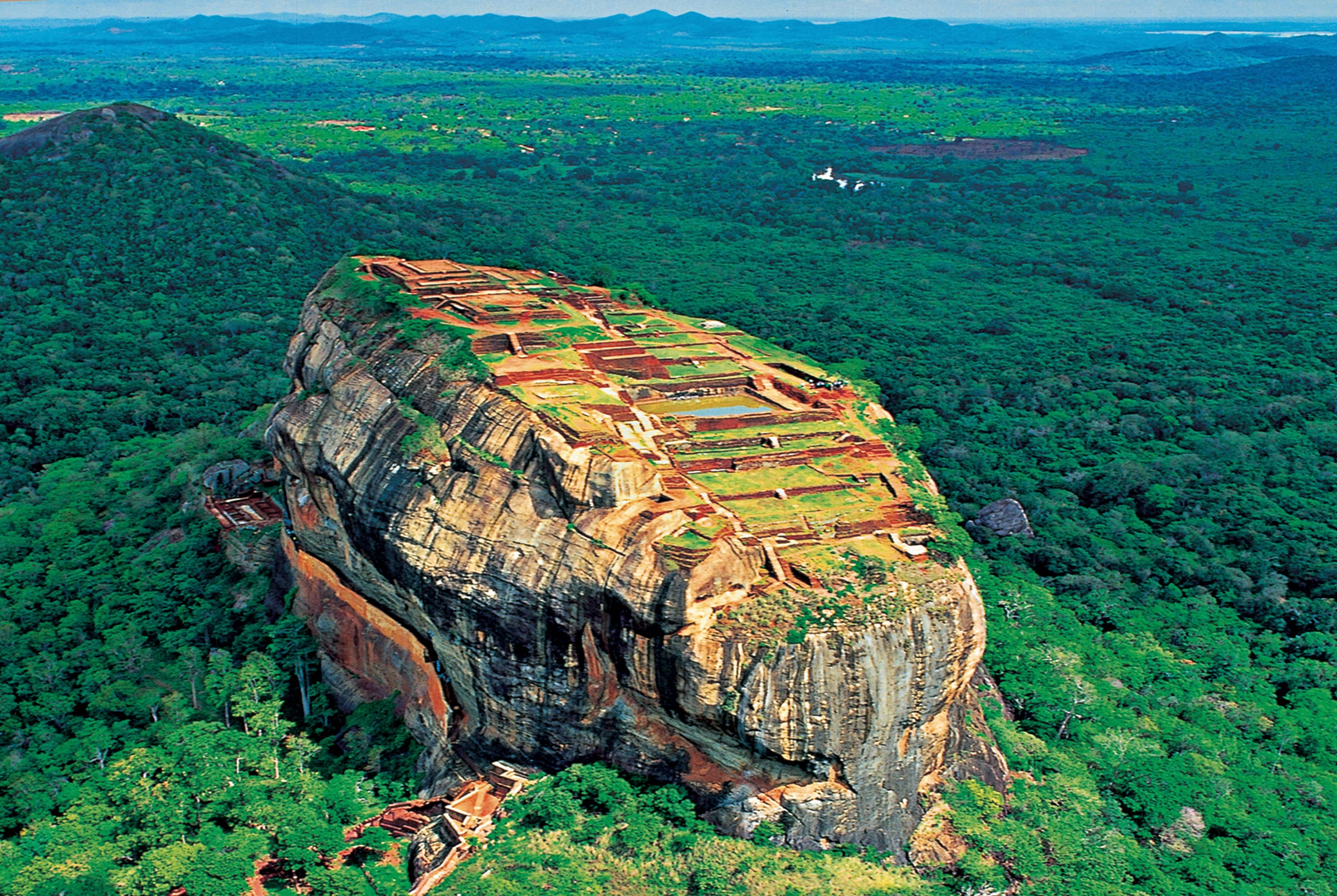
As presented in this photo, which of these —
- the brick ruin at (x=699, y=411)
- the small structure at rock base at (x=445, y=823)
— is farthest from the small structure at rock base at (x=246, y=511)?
the small structure at rock base at (x=445, y=823)

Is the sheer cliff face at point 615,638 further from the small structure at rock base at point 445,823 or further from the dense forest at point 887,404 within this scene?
the dense forest at point 887,404

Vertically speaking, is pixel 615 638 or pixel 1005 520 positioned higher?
pixel 615 638

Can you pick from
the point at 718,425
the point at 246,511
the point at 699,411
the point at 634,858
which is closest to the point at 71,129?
the point at 246,511

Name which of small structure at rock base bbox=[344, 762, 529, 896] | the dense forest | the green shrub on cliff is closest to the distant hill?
the dense forest

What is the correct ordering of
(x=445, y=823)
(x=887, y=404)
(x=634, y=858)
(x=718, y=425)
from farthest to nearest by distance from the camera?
(x=887, y=404)
(x=718, y=425)
(x=445, y=823)
(x=634, y=858)

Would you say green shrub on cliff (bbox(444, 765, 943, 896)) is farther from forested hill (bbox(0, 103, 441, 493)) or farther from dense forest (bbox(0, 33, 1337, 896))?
forested hill (bbox(0, 103, 441, 493))

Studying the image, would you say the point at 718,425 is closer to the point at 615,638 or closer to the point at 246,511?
the point at 615,638

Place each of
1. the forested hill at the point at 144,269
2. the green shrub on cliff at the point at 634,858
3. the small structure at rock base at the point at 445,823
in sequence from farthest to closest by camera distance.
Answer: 1. the forested hill at the point at 144,269
2. the small structure at rock base at the point at 445,823
3. the green shrub on cliff at the point at 634,858
